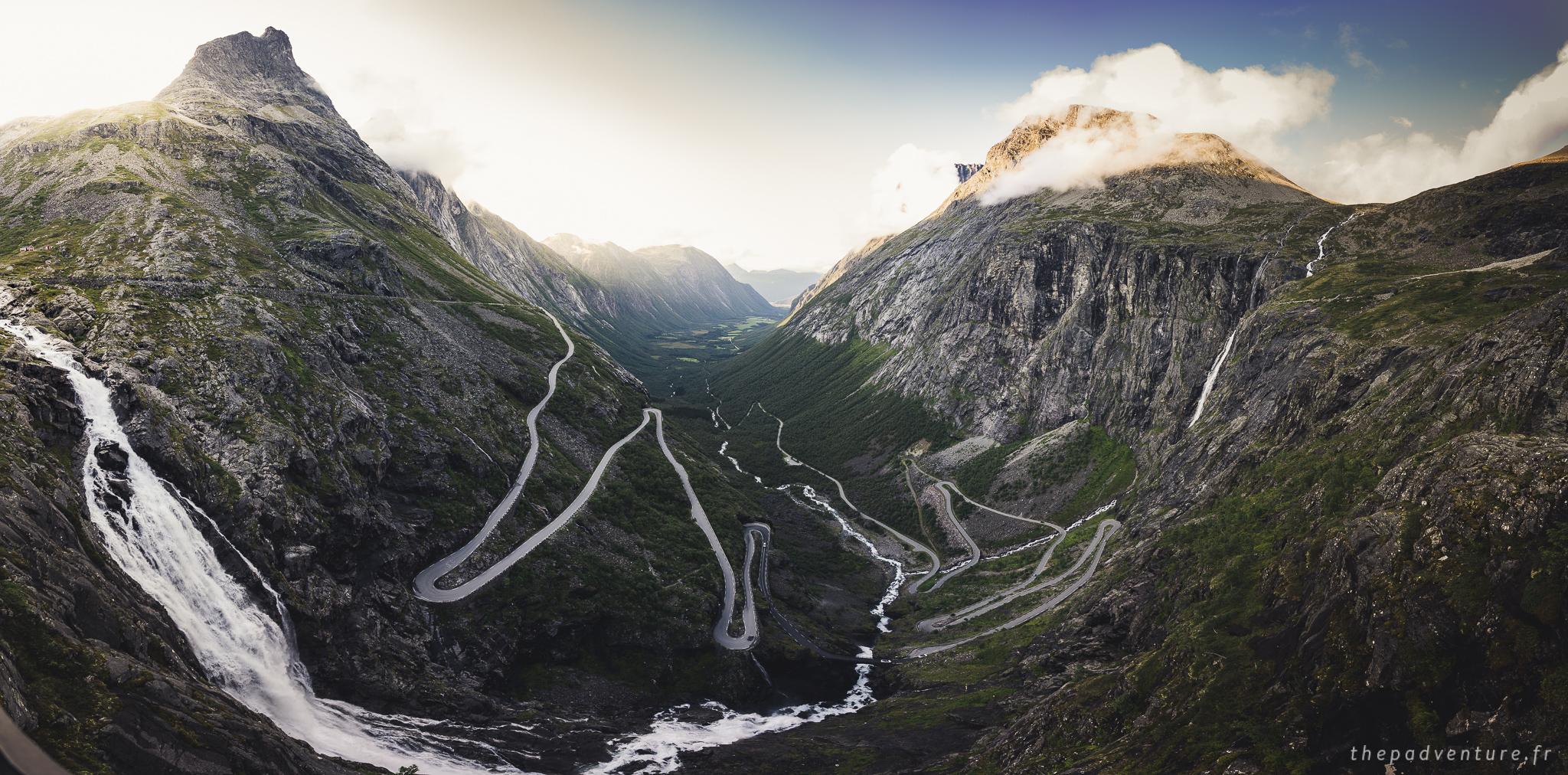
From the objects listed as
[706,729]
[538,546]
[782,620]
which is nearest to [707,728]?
[706,729]

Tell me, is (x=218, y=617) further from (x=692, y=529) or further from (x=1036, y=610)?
(x=1036, y=610)

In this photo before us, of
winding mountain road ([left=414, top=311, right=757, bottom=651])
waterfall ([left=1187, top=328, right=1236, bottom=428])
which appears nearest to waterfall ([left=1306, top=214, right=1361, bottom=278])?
waterfall ([left=1187, top=328, right=1236, bottom=428])

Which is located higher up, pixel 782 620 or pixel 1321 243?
pixel 1321 243

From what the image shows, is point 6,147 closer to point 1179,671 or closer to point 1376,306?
point 1179,671

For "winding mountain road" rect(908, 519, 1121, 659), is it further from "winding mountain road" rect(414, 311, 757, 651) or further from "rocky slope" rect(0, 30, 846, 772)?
"rocky slope" rect(0, 30, 846, 772)

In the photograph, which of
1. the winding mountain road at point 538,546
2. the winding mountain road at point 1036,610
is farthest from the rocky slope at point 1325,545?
the winding mountain road at point 538,546

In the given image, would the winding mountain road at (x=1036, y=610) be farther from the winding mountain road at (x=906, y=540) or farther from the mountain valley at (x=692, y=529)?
the winding mountain road at (x=906, y=540)

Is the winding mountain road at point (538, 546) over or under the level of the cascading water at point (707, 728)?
over
